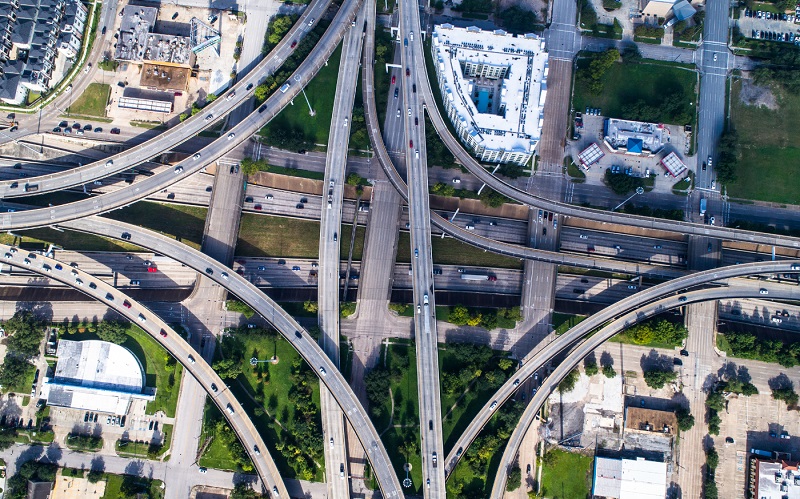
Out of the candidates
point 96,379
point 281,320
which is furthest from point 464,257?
point 96,379

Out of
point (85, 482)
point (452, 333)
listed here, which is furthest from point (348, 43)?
point (85, 482)

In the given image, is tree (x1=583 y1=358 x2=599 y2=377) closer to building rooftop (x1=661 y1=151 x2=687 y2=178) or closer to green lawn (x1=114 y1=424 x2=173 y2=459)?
building rooftop (x1=661 y1=151 x2=687 y2=178)

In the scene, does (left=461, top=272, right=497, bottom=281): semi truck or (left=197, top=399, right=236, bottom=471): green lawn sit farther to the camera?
(left=461, top=272, right=497, bottom=281): semi truck

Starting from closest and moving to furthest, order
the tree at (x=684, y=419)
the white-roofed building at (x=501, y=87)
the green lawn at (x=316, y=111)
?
the white-roofed building at (x=501, y=87), the tree at (x=684, y=419), the green lawn at (x=316, y=111)

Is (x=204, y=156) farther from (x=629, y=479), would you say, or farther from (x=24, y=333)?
(x=629, y=479)

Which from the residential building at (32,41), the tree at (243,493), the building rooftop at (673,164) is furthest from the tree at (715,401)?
the residential building at (32,41)

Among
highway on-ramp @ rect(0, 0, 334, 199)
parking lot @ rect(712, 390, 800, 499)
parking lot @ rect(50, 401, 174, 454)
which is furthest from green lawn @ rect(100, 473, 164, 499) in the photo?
parking lot @ rect(712, 390, 800, 499)

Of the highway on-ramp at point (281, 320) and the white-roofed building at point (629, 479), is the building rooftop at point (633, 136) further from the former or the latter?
the highway on-ramp at point (281, 320)
